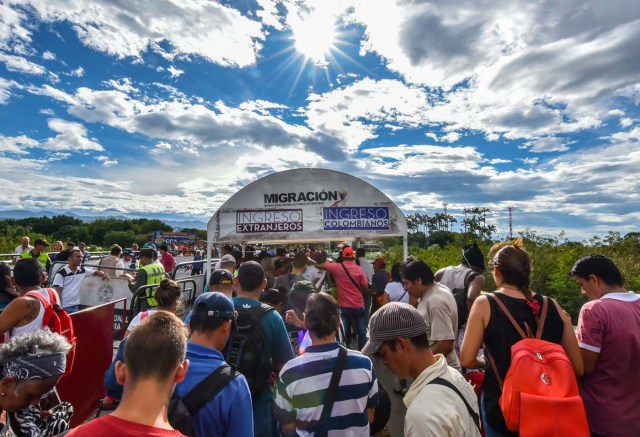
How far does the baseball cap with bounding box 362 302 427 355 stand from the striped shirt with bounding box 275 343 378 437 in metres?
0.40

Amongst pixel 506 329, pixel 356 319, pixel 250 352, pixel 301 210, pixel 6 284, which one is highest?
pixel 301 210

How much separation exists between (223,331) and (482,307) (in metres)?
1.61

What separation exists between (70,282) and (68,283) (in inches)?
1.4

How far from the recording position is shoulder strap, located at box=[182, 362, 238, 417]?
70.1 inches

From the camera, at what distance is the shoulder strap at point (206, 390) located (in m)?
1.78

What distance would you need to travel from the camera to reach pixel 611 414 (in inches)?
96.0

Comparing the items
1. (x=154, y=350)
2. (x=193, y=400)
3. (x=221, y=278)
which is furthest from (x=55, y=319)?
(x=154, y=350)

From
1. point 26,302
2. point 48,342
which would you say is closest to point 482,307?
point 48,342

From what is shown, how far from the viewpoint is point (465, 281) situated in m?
4.30

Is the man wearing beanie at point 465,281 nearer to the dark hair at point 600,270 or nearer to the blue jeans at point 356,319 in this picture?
the dark hair at point 600,270

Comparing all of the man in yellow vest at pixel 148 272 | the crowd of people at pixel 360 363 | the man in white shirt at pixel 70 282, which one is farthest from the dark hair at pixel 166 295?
the man in white shirt at pixel 70 282

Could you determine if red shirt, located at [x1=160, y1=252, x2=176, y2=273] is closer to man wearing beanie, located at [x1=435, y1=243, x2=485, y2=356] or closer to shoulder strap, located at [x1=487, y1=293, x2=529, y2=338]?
man wearing beanie, located at [x1=435, y1=243, x2=485, y2=356]

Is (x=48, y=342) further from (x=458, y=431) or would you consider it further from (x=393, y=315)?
(x=458, y=431)

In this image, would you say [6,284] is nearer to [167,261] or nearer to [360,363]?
[360,363]
